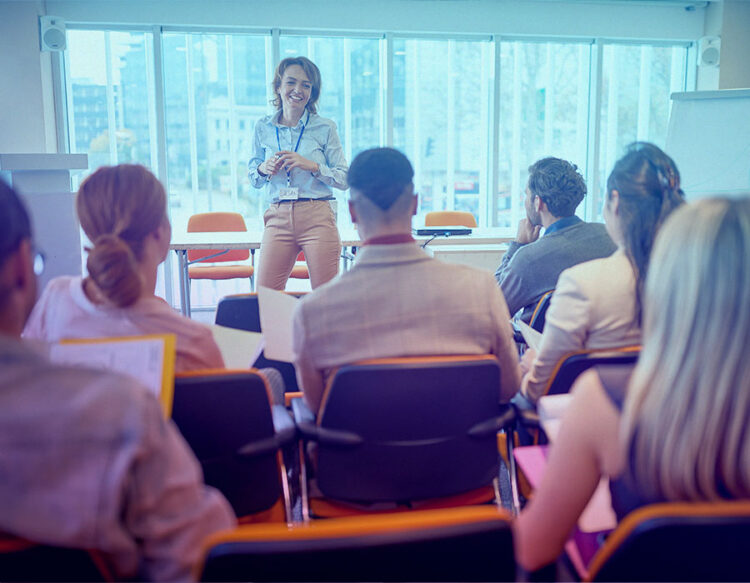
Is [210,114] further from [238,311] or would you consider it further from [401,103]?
[238,311]

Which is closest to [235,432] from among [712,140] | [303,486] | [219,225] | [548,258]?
[303,486]

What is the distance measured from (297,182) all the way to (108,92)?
3.67 m

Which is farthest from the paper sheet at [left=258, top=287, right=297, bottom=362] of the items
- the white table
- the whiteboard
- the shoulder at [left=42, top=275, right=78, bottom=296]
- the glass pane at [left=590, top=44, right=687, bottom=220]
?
the glass pane at [left=590, top=44, right=687, bottom=220]

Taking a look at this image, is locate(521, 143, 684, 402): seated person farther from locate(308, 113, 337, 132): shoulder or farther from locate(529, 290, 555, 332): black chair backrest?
locate(308, 113, 337, 132): shoulder

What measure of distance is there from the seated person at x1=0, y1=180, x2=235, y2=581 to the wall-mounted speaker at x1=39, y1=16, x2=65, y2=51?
226 inches

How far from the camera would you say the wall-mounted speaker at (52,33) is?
5426 mm

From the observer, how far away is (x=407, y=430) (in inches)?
55.7

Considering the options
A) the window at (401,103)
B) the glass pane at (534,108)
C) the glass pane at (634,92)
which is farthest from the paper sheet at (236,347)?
the glass pane at (634,92)

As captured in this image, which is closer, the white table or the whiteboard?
the white table

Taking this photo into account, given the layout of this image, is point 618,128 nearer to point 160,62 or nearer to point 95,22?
point 160,62

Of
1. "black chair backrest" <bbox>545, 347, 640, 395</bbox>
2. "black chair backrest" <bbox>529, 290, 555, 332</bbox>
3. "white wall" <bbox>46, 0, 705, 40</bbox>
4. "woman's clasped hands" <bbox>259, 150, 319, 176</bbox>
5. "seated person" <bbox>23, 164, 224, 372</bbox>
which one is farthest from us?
"white wall" <bbox>46, 0, 705, 40</bbox>

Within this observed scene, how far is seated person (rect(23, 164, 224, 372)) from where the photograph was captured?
1306 mm

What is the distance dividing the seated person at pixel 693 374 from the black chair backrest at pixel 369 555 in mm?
98

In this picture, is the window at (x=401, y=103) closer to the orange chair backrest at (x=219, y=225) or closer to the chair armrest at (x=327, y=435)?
the orange chair backrest at (x=219, y=225)
